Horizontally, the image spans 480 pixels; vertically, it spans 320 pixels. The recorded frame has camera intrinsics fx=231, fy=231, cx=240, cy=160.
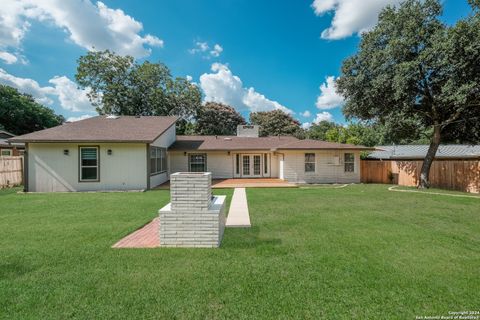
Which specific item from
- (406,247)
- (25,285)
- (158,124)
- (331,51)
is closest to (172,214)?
(25,285)

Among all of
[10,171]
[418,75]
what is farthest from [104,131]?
[418,75]

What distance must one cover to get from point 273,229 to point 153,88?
26676 mm

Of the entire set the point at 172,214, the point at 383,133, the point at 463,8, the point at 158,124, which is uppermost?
the point at 463,8

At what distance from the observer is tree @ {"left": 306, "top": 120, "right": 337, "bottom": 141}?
41.6m

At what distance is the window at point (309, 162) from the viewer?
1545 cm

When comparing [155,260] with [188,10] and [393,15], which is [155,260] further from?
[393,15]

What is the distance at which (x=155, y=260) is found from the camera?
3852 mm

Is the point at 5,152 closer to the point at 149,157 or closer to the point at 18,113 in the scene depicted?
the point at 149,157

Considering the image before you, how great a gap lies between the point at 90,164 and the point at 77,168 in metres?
0.65

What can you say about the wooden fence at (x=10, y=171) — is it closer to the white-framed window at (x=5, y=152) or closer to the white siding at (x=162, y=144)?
the white-framed window at (x=5, y=152)

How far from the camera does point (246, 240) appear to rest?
4.81 m

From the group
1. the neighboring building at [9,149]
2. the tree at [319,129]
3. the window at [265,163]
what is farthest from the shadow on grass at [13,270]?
the tree at [319,129]

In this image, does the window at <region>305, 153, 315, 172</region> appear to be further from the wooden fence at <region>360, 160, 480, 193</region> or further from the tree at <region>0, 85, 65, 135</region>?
the tree at <region>0, 85, 65, 135</region>

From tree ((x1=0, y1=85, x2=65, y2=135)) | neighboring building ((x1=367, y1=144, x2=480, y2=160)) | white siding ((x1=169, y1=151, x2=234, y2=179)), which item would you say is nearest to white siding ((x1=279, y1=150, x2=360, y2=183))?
white siding ((x1=169, y1=151, x2=234, y2=179))
